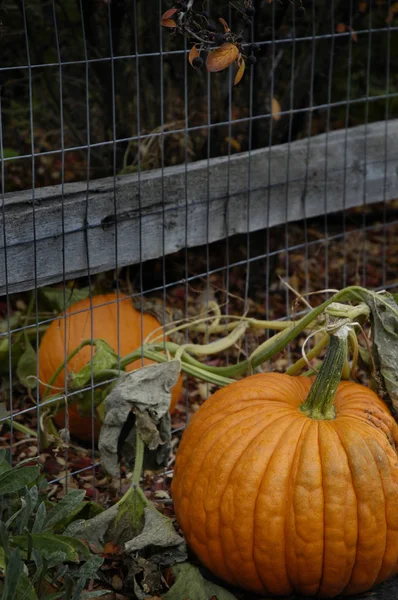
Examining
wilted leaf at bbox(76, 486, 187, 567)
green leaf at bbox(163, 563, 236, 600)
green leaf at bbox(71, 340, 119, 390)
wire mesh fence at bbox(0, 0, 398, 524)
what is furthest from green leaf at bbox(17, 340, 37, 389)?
green leaf at bbox(163, 563, 236, 600)

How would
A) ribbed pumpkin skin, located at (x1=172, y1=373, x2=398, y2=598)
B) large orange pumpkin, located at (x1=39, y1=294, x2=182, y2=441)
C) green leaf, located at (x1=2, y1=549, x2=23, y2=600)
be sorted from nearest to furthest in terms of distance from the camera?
green leaf, located at (x1=2, y1=549, x2=23, y2=600)
ribbed pumpkin skin, located at (x1=172, y1=373, x2=398, y2=598)
large orange pumpkin, located at (x1=39, y1=294, x2=182, y2=441)

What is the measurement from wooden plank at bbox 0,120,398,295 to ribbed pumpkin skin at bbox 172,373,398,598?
2.75 feet

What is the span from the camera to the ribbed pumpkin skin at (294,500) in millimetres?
2703

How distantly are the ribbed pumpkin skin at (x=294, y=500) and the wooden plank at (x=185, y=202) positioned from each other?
837 millimetres

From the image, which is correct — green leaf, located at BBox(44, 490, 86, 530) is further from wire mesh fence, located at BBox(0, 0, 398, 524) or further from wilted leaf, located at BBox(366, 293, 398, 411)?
wilted leaf, located at BBox(366, 293, 398, 411)

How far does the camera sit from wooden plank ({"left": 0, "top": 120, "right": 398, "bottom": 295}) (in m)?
3.16

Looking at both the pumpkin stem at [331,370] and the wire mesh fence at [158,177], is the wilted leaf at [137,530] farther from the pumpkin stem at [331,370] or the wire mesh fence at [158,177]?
the pumpkin stem at [331,370]

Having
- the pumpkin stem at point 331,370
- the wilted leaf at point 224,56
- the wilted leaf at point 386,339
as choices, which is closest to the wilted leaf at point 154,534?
the pumpkin stem at point 331,370

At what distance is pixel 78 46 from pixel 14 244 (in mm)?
2110

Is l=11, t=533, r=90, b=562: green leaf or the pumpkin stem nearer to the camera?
l=11, t=533, r=90, b=562: green leaf

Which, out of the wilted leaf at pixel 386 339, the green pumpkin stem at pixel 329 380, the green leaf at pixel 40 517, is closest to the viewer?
the green leaf at pixel 40 517

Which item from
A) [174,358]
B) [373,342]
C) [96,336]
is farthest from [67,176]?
[373,342]

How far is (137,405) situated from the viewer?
10.3 ft

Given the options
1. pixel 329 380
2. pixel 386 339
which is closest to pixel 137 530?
pixel 329 380
